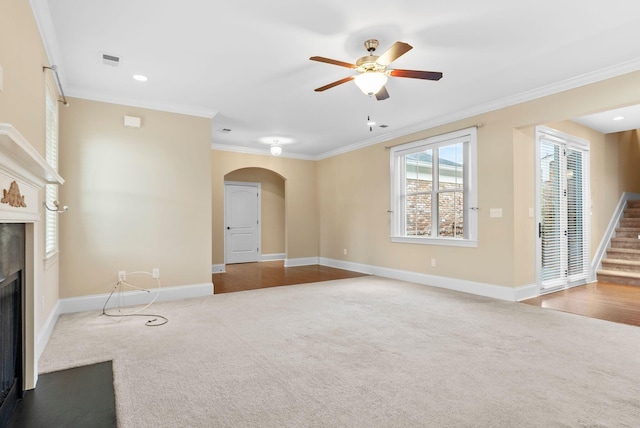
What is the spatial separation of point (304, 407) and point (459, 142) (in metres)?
4.57

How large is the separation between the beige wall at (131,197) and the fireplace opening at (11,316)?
7.10 ft

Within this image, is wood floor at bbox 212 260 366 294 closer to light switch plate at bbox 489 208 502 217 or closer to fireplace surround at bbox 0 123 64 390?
light switch plate at bbox 489 208 502 217

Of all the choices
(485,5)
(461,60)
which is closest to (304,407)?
(485,5)

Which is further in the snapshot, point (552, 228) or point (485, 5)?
point (552, 228)

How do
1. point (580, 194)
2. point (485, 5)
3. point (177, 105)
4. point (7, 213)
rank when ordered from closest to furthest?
point (7, 213) < point (485, 5) < point (177, 105) < point (580, 194)

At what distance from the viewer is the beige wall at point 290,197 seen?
7.37 metres

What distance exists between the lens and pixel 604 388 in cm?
223

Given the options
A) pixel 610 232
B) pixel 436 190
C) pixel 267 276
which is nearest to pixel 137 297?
pixel 267 276

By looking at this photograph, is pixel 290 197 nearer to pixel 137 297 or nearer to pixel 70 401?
pixel 137 297

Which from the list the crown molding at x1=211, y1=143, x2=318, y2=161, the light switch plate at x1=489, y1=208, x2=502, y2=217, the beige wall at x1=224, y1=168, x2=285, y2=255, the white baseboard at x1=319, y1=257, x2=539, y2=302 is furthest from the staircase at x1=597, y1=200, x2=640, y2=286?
the beige wall at x1=224, y1=168, x2=285, y2=255


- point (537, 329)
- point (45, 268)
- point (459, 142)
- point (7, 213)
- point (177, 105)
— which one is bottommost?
point (537, 329)

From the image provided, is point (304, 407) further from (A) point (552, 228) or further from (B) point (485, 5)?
(A) point (552, 228)

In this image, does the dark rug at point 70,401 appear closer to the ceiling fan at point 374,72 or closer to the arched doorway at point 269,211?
the ceiling fan at point 374,72

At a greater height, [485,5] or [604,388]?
[485,5]
